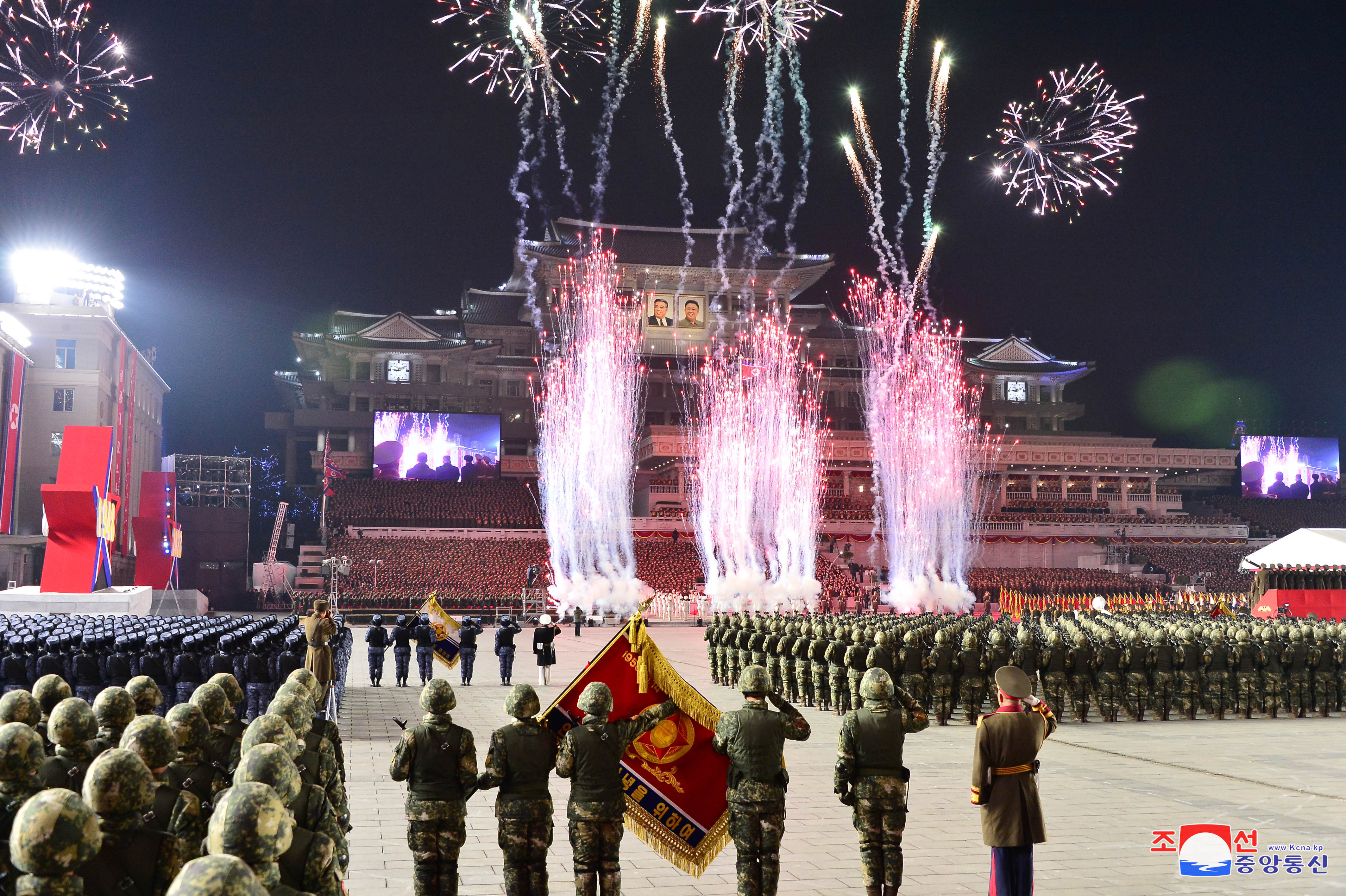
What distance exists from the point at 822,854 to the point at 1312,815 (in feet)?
14.4

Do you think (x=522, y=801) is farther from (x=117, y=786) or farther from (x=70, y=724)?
(x=117, y=786)

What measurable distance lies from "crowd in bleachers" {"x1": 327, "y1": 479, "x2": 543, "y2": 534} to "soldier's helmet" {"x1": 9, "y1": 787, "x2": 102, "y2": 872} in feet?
159

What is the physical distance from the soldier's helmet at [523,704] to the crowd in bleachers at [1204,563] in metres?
49.3

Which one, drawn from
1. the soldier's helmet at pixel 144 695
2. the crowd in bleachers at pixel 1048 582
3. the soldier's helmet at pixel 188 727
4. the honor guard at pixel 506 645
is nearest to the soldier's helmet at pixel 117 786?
the soldier's helmet at pixel 188 727

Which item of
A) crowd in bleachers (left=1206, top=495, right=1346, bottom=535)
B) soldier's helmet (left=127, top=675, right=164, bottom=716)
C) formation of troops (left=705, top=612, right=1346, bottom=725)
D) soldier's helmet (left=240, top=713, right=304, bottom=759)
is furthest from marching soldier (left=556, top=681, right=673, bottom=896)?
crowd in bleachers (left=1206, top=495, right=1346, bottom=535)

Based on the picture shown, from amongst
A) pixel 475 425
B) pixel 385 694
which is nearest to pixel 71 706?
pixel 385 694

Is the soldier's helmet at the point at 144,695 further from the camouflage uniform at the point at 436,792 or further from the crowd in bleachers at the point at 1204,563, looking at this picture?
the crowd in bleachers at the point at 1204,563

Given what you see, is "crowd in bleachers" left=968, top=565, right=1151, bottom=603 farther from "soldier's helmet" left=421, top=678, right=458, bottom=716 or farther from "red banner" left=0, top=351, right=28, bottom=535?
"red banner" left=0, top=351, right=28, bottom=535

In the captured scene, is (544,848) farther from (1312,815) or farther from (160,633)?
A: (160,633)

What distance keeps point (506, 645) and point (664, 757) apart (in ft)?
42.2

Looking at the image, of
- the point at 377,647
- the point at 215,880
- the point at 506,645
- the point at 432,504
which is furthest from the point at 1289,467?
the point at 215,880

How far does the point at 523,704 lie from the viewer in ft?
20.0

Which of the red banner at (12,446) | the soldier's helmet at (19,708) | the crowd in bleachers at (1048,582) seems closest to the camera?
the soldier's helmet at (19,708)

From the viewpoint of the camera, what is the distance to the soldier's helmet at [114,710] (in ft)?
19.0
